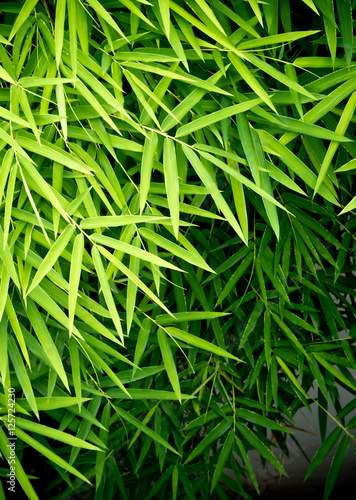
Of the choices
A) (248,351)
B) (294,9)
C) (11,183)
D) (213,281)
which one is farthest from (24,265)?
(294,9)

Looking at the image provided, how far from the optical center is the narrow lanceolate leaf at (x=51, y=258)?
923mm

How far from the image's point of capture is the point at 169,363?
3.97ft

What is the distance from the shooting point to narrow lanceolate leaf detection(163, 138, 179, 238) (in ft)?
3.28

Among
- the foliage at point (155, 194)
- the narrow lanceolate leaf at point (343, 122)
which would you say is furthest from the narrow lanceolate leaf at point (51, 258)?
the narrow lanceolate leaf at point (343, 122)

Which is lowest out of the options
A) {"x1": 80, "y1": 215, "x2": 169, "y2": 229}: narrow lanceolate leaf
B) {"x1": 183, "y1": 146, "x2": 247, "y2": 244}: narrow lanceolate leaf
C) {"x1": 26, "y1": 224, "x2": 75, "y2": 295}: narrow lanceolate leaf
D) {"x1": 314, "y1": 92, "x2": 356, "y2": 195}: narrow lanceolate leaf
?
{"x1": 26, "y1": 224, "x2": 75, "y2": 295}: narrow lanceolate leaf

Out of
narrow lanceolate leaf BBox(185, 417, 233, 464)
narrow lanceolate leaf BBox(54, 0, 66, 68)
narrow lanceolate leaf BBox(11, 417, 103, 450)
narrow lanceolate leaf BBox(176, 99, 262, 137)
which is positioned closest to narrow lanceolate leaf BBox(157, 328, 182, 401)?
narrow lanceolate leaf BBox(11, 417, 103, 450)

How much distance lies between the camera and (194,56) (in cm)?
112

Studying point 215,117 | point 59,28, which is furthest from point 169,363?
point 59,28

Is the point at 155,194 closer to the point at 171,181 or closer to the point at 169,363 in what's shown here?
the point at 171,181

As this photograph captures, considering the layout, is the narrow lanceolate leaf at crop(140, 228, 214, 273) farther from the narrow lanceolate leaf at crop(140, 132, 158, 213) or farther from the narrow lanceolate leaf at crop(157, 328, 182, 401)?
the narrow lanceolate leaf at crop(157, 328, 182, 401)

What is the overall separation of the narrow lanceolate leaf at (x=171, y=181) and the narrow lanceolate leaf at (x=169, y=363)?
1.21 feet

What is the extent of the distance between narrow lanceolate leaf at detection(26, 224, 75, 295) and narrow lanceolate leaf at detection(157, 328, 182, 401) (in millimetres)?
405

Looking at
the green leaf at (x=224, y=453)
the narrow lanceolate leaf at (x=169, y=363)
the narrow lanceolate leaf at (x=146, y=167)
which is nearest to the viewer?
the narrow lanceolate leaf at (x=146, y=167)

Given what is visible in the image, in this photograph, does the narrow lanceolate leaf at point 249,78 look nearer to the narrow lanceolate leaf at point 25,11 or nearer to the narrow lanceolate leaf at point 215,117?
the narrow lanceolate leaf at point 215,117
